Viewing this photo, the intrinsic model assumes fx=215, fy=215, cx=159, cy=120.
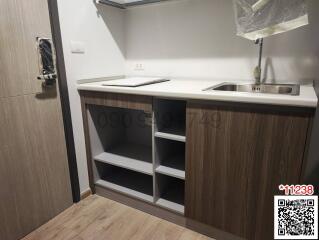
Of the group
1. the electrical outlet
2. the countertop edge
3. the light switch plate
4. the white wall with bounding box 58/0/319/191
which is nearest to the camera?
the countertop edge

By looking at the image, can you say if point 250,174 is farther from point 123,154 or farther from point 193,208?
point 123,154

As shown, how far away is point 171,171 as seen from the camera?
1.41 metres

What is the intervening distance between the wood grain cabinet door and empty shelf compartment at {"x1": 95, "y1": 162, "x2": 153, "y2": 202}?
1.45 ft

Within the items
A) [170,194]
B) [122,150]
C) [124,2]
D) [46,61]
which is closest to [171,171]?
[170,194]

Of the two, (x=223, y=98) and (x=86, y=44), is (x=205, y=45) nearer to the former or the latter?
(x=223, y=98)

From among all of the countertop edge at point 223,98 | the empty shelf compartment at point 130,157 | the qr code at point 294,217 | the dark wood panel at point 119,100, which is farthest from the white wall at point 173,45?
the qr code at point 294,217

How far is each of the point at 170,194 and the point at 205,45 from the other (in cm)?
116

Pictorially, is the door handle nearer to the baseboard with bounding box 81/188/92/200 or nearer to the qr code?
the baseboard with bounding box 81/188/92/200

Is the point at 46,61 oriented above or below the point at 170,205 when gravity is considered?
above

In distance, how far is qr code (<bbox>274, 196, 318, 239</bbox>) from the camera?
108 centimetres

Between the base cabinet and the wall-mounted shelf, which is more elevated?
the wall-mounted shelf

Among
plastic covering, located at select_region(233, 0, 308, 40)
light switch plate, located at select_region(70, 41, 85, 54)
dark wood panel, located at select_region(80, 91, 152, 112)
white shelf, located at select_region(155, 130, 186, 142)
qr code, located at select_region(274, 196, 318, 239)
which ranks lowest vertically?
qr code, located at select_region(274, 196, 318, 239)

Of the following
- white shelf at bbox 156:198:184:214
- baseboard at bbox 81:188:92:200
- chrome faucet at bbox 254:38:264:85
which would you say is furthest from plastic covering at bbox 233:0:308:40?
baseboard at bbox 81:188:92:200

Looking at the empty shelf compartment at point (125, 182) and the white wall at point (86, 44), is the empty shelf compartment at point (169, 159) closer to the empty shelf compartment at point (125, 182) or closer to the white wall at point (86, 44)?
the empty shelf compartment at point (125, 182)
